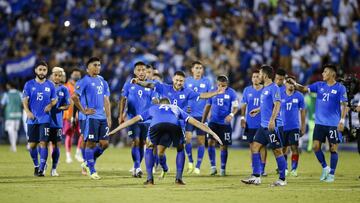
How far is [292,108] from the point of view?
64.6 ft

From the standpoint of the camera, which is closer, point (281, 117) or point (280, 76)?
point (281, 117)

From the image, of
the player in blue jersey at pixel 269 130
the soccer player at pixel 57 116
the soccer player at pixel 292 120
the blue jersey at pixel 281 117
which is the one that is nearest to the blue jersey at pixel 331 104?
the blue jersey at pixel 281 117

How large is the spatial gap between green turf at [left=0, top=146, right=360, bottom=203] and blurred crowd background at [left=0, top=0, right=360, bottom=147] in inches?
338

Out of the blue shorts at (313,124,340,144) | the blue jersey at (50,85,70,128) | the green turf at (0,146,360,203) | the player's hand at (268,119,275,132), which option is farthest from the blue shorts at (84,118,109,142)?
the blue shorts at (313,124,340,144)

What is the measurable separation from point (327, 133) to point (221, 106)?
3375mm

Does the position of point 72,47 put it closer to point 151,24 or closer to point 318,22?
point 151,24

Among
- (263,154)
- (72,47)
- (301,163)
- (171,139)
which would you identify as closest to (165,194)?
(171,139)

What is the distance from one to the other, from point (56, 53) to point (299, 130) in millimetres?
16686

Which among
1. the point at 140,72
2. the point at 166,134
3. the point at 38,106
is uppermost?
the point at 140,72

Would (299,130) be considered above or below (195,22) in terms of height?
below

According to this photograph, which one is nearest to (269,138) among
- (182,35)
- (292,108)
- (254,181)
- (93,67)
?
(254,181)

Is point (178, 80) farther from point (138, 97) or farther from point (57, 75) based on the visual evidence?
point (57, 75)

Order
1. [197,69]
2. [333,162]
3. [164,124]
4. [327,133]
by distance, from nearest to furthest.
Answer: [164,124] < [333,162] < [327,133] < [197,69]

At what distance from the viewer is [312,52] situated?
29.9 m
